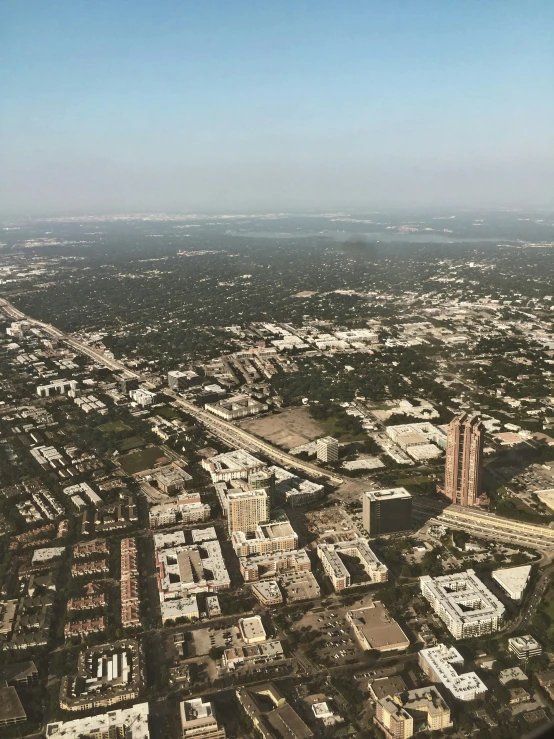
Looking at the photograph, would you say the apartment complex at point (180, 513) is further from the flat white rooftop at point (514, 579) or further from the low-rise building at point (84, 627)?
the flat white rooftop at point (514, 579)

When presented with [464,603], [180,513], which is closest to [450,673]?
[464,603]

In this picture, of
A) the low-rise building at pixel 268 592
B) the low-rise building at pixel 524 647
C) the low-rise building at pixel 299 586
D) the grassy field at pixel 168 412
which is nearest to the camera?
the low-rise building at pixel 524 647

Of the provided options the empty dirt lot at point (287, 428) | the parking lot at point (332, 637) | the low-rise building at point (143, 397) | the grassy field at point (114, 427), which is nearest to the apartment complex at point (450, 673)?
the parking lot at point (332, 637)

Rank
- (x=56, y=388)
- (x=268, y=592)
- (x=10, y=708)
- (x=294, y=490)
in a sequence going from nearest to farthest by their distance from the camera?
(x=10, y=708) → (x=268, y=592) → (x=294, y=490) → (x=56, y=388)

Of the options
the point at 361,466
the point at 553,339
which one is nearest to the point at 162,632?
the point at 361,466

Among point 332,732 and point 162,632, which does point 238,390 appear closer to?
point 162,632

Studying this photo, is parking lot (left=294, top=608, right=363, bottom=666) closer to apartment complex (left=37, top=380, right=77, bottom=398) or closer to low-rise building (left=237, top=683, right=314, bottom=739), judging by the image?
low-rise building (left=237, top=683, right=314, bottom=739)

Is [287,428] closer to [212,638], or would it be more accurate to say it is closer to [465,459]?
[465,459]
